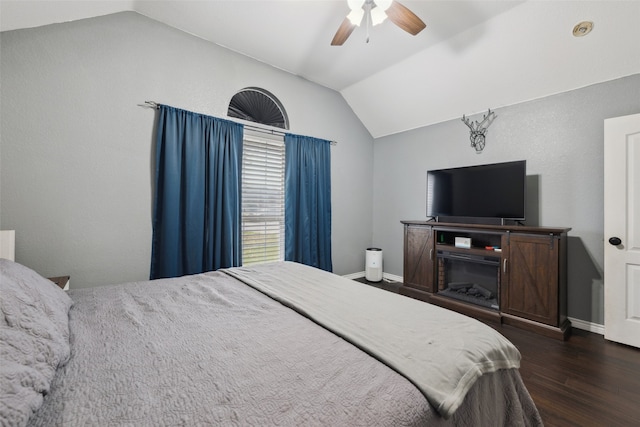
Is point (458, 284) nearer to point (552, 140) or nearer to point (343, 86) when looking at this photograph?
point (552, 140)

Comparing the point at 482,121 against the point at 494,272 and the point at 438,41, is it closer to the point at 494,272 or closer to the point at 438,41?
the point at 438,41

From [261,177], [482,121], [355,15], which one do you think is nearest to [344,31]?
[355,15]

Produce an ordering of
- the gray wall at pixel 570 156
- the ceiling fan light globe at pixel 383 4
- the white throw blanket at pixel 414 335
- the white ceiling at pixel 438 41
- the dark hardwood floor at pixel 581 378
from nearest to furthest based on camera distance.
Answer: the white throw blanket at pixel 414 335 < the dark hardwood floor at pixel 581 378 < the ceiling fan light globe at pixel 383 4 < the white ceiling at pixel 438 41 < the gray wall at pixel 570 156

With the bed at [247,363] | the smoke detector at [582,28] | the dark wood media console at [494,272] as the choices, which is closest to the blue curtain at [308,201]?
the dark wood media console at [494,272]

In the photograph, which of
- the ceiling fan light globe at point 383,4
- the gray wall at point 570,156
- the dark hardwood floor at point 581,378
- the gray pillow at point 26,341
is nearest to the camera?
the gray pillow at point 26,341

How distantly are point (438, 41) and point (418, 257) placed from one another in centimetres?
254

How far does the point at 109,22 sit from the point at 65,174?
143 centimetres

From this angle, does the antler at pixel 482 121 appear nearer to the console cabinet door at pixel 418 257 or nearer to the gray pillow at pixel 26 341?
the console cabinet door at pixel 418 257

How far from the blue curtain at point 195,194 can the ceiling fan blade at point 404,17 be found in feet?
6.33

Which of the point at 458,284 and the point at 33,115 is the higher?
the point at 33,115

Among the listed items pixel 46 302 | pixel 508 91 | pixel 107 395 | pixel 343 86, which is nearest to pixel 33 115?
pixel 46 302

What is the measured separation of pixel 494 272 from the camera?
10.7ft

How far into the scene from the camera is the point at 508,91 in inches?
121

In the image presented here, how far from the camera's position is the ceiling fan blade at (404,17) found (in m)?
1.90
